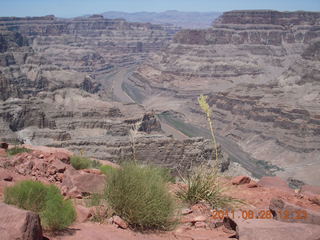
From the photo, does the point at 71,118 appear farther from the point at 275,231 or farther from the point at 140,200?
the point at 275,231

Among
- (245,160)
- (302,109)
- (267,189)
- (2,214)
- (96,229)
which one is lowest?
(245,160)

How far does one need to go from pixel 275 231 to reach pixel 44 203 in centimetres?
438

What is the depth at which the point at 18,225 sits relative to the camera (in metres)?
6.36

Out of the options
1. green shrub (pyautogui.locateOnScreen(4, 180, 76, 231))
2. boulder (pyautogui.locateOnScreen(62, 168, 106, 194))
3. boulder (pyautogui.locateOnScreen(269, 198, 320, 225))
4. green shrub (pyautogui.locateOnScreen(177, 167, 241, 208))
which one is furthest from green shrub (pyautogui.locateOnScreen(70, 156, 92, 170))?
boulder (pyautogui.locateOnScreen(269, 198, 320, 225))

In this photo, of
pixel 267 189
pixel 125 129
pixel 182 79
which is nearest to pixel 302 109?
pixel 125 129

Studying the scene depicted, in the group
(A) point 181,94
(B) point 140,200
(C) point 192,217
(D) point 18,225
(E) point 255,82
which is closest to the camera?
(D) point 18,225

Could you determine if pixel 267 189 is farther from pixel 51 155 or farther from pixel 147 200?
pixel 51 155

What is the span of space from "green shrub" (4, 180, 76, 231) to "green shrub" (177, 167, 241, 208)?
3232 millimetres

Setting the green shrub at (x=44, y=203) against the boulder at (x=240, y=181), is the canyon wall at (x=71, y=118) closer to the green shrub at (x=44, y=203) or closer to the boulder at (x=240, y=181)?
the boulder at (x=240, y=181)

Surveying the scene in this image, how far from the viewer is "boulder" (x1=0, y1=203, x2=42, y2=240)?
626 centimetres

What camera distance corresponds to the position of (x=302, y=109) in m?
73.4

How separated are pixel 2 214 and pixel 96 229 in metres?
1.97
